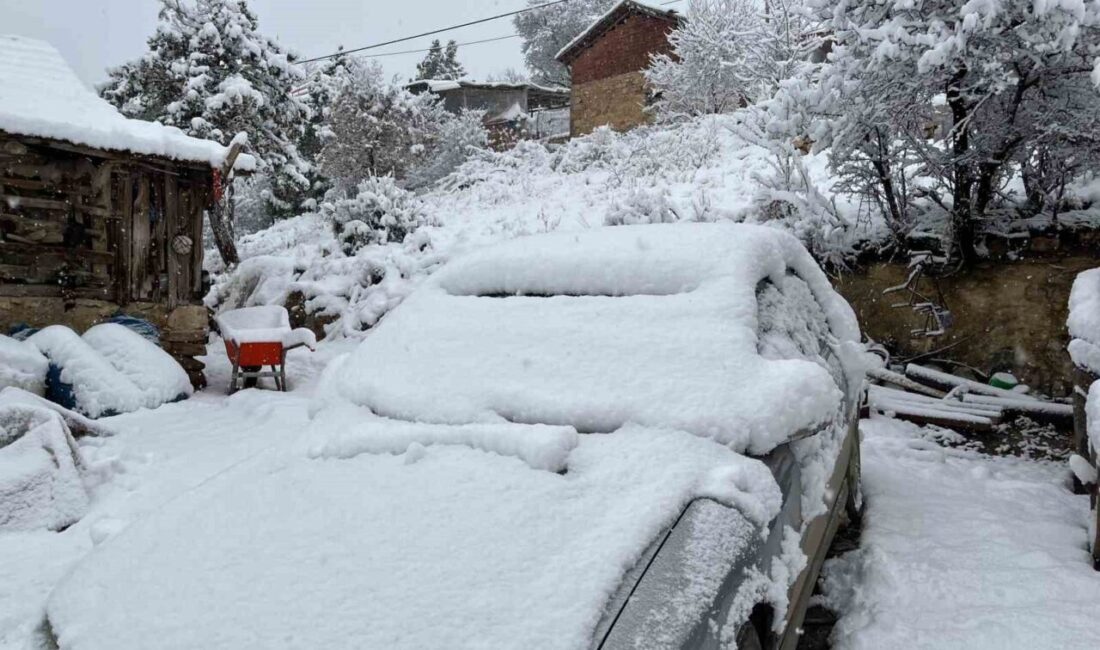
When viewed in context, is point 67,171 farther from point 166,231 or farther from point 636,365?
point 636,365

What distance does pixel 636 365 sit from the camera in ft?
7.21

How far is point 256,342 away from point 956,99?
7.24 meters

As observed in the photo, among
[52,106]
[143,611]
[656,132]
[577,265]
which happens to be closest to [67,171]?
[52,106]

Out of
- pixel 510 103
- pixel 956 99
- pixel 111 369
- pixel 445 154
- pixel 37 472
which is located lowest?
pixel 37 472

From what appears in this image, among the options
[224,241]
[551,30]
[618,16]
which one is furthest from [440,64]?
[224,241]

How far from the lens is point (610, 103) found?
22.2 metres

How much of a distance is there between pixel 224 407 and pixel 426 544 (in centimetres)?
650

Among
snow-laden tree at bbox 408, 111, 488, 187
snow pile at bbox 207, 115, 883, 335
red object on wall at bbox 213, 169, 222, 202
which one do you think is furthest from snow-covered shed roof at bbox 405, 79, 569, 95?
red object on wall at bbox 213, 169, 222, 202

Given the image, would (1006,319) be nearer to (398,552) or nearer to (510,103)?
(398,552)

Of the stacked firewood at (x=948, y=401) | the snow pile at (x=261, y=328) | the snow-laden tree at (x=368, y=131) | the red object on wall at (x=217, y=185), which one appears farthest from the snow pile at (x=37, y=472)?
the snow-laden tree at (x=368, y=131)

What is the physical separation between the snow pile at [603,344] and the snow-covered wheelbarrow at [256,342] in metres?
5.14

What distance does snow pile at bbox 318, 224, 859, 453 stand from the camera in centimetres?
202

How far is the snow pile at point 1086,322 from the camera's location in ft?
10.6

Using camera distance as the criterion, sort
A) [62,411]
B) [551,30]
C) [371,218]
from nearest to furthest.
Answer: [62,411]
[371,218]
[551,30]
